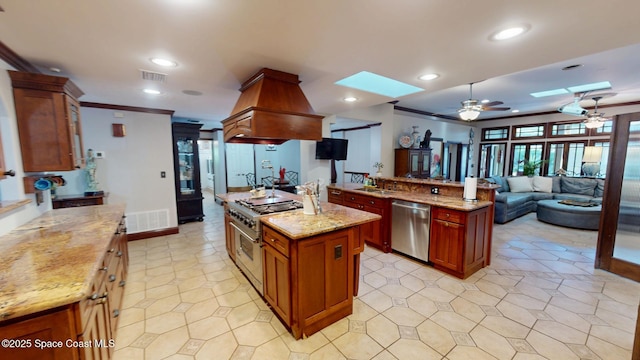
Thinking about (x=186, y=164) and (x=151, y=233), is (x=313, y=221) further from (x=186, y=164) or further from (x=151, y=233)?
(x=186, y=164)

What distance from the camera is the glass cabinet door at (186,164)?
17.8 ft

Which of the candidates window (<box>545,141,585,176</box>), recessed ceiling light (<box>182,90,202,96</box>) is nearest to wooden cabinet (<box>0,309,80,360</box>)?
recessed ceiling light (<box>182,90,202,96</box>)

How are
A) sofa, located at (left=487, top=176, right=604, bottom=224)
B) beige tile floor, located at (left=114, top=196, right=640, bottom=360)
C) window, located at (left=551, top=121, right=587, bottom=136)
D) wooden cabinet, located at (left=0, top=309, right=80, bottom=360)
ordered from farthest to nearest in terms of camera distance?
1. window, located at (left=551, top=121, right=587, bottom=136)
2. sofa, located at (left=487, top=176, right=604, bottom=224)
3. beige tile floor, located at (left=114, top=196, right=640, bottom=360)
4. wooden cabinet, located at (left=0, top=309, right=80, bottom=360)

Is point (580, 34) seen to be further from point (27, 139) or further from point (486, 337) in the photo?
point (27, 139)

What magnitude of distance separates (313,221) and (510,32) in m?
2.08

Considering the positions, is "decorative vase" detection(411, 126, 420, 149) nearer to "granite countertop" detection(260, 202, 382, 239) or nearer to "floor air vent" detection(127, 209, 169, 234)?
"granite countertop" detection(260, 202, 382, 239)

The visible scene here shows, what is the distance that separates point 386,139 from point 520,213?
3.58 meters

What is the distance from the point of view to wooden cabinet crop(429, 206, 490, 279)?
292 centimetres

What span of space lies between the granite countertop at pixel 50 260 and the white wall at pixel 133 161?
6.34 ft

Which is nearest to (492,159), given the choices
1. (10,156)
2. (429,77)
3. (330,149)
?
(330,149)

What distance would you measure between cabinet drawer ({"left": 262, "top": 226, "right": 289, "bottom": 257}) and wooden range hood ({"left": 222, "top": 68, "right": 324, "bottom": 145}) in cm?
89

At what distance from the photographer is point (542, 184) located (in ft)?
21.5

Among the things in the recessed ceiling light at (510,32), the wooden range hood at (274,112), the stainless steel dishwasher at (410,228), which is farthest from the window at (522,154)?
the wooden range hood at (274,112)

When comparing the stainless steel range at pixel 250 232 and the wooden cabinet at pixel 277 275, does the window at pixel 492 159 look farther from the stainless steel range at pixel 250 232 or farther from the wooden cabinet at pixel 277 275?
the wooden cabinet at pixel 277 275
